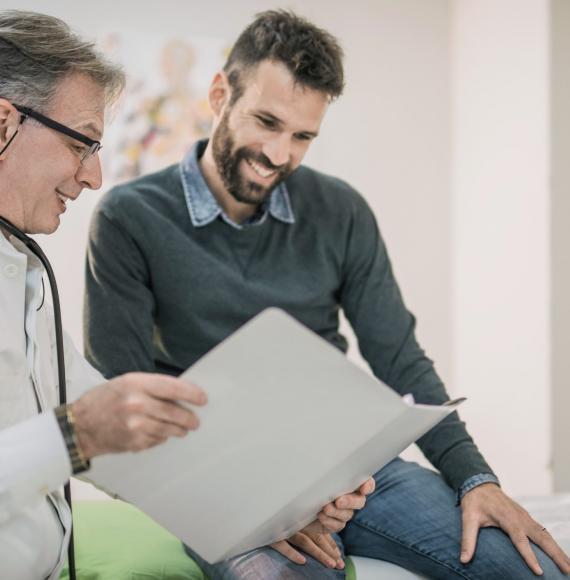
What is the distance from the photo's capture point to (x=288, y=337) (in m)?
0.79

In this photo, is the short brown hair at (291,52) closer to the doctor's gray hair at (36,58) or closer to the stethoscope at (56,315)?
the doctor's gray hair at (36,58)

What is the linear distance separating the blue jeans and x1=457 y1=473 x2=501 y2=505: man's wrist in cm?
2

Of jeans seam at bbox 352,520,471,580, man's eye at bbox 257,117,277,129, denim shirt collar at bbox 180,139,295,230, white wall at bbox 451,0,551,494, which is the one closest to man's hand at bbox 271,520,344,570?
jeans seam at bbox 352,520,471,580

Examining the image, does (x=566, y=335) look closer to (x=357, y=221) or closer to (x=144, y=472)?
(x=357, y=221)

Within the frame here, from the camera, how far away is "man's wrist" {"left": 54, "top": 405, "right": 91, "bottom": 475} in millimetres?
836

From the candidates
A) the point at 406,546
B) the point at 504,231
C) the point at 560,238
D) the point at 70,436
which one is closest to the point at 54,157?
the point at 70,436

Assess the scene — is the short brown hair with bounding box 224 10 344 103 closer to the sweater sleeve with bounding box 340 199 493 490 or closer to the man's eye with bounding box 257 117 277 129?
the man's eye with bounding box 257 117 277 129

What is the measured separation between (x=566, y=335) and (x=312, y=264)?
1250 mm

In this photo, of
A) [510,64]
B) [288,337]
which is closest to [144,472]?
[288,337]

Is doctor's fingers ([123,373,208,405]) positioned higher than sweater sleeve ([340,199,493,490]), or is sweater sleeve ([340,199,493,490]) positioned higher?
doctor's fingers ([123,373,208,405])

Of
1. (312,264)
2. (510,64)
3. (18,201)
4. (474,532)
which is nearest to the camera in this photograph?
(18,201)

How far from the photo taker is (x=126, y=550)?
1419 millimetres

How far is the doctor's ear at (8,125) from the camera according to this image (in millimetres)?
1080

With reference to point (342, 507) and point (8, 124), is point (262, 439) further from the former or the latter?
point (8, 124)
